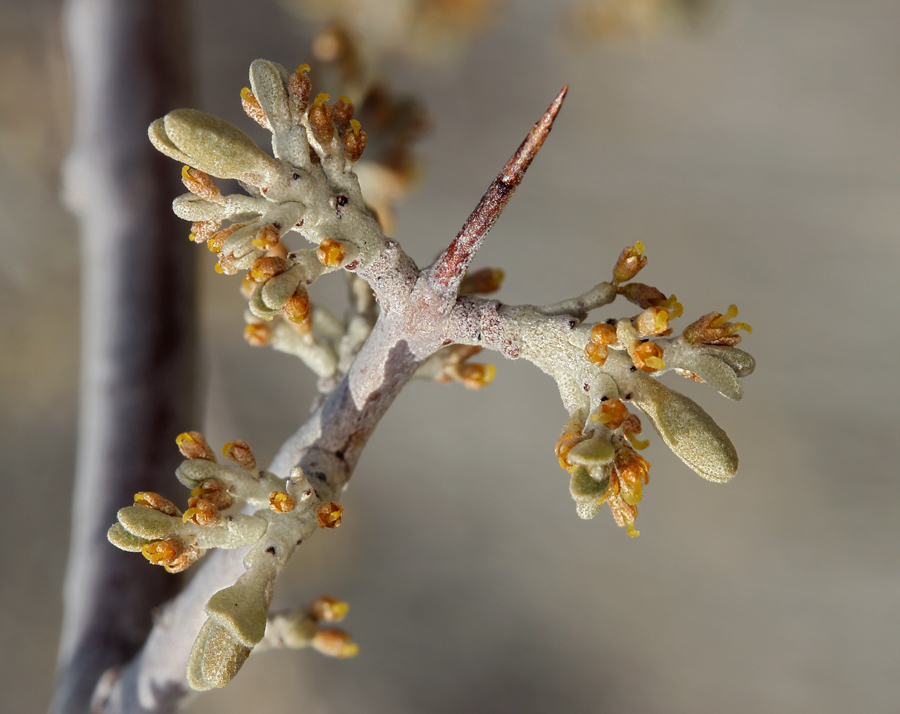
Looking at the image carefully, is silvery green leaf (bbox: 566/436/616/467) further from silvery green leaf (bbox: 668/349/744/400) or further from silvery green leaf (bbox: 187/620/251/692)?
silvery green leaf (bbox: 187/620/251/692)

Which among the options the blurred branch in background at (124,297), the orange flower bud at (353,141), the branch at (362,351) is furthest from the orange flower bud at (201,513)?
the blurred branch in background at (124,297)

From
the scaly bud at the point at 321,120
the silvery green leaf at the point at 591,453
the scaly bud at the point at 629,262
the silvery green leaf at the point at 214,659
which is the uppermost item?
the scaly bud at the point at 629,262

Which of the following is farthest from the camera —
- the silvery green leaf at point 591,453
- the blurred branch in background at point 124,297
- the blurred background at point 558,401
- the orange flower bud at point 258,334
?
the blurred background at point 558,401

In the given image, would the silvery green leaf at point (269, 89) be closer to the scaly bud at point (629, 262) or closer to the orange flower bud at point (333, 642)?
the scaly bud at point (629, 262)

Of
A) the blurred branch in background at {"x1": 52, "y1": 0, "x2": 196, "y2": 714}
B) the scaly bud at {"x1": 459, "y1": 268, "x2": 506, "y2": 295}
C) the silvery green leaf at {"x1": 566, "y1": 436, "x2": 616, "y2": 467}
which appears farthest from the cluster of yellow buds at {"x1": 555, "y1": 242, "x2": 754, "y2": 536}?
the blurred branch in background at {"x1": 52, "y1": 0, "x2": 196, "y2": 714}

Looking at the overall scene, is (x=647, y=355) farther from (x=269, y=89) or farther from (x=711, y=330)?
(x=269, y=89)

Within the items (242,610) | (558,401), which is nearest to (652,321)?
(242,610)

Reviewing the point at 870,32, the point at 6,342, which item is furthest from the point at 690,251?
the point at 6,342
